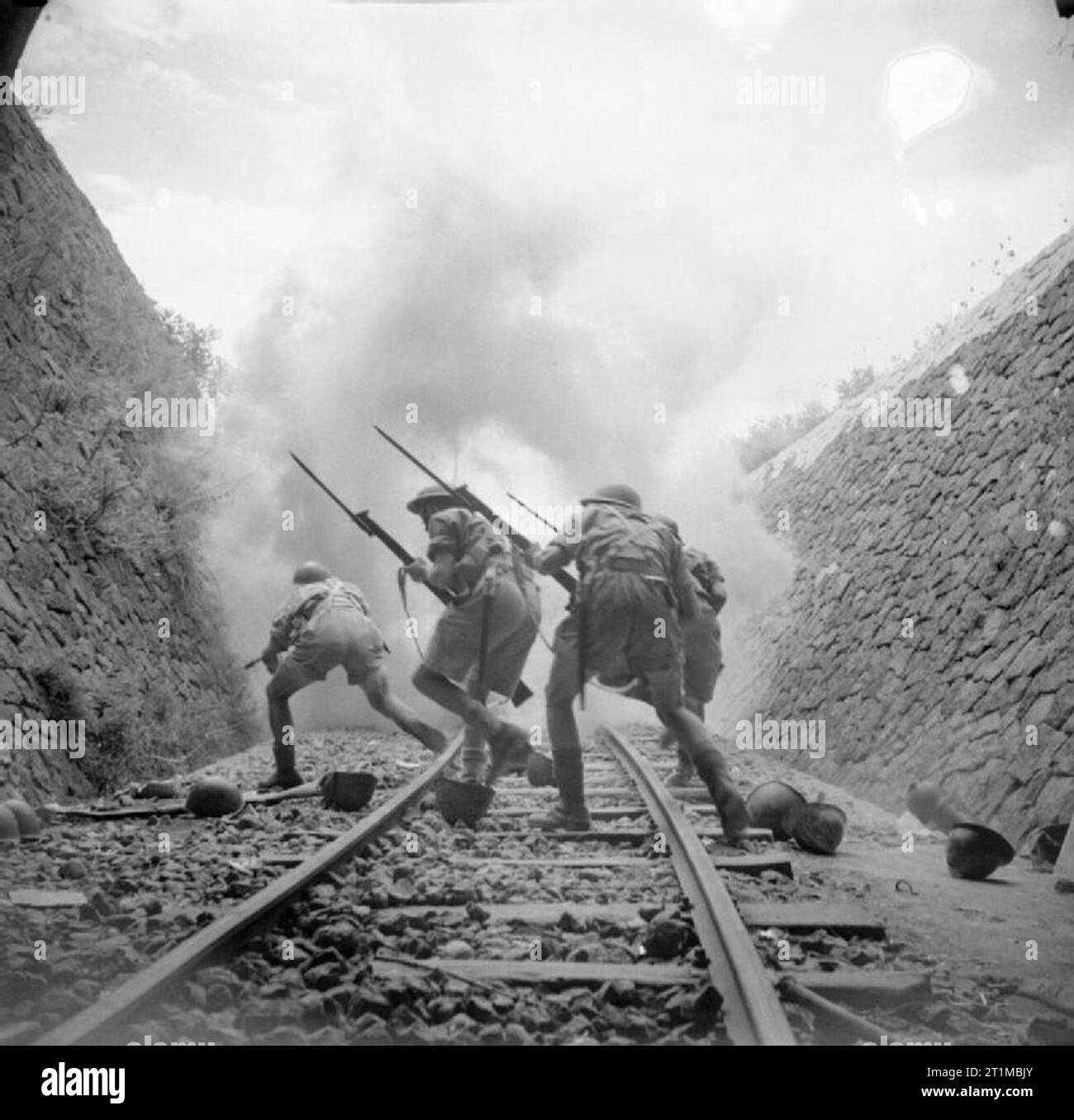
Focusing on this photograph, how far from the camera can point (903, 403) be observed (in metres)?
9.91

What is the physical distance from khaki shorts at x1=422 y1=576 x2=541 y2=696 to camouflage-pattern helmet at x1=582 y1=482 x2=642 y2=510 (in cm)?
110

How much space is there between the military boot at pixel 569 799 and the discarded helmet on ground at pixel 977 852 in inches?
63.3

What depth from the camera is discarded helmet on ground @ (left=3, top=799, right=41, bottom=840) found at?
14.3 ft

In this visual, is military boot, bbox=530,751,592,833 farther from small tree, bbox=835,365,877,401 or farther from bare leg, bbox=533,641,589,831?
small tree, bbox=835,365,877,401

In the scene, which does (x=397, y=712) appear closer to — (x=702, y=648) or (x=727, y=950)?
(x=702, y=648)

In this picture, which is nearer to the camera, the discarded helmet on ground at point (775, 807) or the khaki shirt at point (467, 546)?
the discarded helmet on ground at point (775, 807)

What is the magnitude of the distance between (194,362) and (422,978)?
4.65 m

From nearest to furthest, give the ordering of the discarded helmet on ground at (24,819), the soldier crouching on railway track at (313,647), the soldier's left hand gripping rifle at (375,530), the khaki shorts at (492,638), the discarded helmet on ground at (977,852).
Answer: the discarded helmet on ground at (977,852) → the discarded helmet on ground at (24,819) → the soldier's left hand gripping rifle at (375,530) → the soldier crouching on railway track at (313,647) → the khaki shorts at (492,638)

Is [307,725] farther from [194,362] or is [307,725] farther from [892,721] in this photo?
[892,721]

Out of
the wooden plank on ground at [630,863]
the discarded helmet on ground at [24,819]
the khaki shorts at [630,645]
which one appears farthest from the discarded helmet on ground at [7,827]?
the khaki shorts at [630,645]

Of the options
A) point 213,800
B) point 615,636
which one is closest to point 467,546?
point 615,636

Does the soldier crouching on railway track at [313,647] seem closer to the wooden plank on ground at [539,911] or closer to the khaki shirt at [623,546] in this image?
the khaki shirt at [623,546]

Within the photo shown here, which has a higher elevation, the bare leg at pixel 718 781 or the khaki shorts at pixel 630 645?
the khaki shorts at pixel 630 645

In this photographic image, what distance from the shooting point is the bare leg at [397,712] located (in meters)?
5.82
